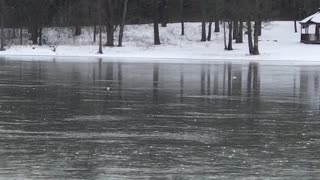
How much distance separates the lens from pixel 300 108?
680 inches

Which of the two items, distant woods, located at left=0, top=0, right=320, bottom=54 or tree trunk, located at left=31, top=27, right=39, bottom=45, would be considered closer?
distant woods, located at left=0, top=0, right=320, bottom=54

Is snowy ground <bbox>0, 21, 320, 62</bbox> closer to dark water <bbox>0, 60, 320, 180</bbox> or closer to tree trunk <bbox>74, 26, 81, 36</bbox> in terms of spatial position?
tree trunk <bbox>74, 26, 81, 36</bbox>

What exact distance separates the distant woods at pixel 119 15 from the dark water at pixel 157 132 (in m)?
39.9

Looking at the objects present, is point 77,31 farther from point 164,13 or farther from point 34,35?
point 164,13

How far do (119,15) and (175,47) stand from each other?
35.4ft

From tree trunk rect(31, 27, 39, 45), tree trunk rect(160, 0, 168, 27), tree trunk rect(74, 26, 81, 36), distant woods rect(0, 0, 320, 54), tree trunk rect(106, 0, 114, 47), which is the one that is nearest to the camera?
distant woods rect(0, 0, 320, 54)

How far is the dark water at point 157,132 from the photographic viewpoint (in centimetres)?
910

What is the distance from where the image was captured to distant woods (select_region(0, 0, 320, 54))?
207ft

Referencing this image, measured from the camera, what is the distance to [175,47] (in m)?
70.6

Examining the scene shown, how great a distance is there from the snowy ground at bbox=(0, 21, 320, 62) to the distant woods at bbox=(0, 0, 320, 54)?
4.30 feet

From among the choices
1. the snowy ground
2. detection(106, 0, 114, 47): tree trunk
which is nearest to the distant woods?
detection(106, 0, 114, 47): tree trunk

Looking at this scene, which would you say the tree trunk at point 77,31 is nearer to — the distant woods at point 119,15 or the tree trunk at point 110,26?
the distant woods at point 119,15

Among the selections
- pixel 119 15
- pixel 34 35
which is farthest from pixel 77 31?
pixel 34 35

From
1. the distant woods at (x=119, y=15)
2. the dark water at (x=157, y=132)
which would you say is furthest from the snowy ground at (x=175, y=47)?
the dark water at (x=157, y=132)
